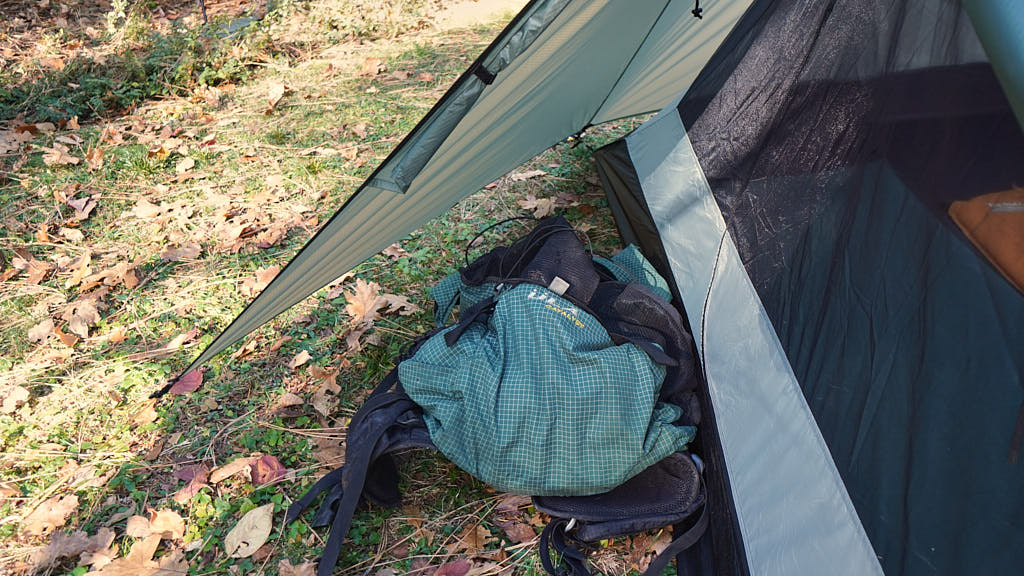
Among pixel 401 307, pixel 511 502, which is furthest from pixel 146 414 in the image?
pixel 511 502

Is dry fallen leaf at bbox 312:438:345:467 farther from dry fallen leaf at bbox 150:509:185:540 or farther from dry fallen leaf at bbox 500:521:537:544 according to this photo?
dry fallen leaf at bbox 500:521:537:544

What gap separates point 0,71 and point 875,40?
15.1ft

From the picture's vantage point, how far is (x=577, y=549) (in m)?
1.54

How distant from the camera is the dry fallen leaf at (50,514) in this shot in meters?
1.67

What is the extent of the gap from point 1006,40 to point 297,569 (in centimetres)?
165

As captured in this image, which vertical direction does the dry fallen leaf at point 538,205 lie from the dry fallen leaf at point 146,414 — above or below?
above

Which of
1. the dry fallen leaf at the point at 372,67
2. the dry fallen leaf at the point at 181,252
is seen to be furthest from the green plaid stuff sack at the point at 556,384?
the dry fallen leaf at the point at 372,67

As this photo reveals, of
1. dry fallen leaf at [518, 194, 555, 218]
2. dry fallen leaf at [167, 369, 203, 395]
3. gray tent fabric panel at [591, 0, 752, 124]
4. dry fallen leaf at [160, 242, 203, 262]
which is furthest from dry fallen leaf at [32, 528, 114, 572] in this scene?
gray tent fabric panel at [591, 0, 752, 124]

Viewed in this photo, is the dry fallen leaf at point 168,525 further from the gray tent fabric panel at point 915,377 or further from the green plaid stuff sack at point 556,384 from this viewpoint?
the gray tent fabric panel at point 915,377

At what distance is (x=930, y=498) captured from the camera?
93 centimetres

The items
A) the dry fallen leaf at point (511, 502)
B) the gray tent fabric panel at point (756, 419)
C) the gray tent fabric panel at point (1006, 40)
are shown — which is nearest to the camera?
the gray tent fabric panel at point (1006, 40)

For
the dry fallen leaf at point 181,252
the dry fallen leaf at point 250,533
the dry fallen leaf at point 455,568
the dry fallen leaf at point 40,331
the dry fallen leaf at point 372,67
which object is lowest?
the dry fallen leaf at point 455,568

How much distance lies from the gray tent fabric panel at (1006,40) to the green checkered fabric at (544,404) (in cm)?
96

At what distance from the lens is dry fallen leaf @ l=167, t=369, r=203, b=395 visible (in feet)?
6.67
